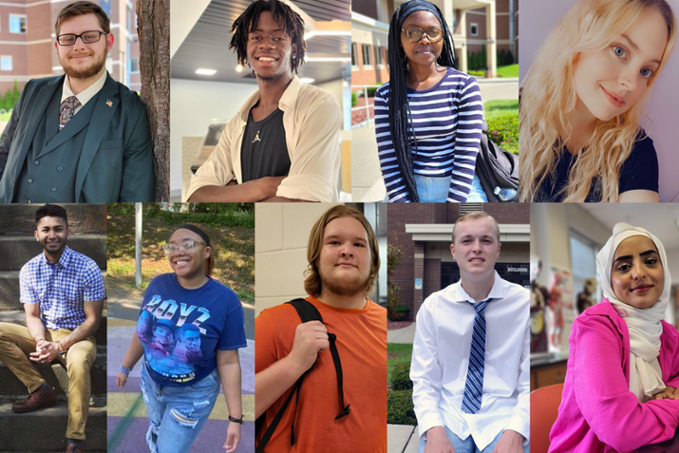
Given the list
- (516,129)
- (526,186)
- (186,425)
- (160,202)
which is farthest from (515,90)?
(186,425)

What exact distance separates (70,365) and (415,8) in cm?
339

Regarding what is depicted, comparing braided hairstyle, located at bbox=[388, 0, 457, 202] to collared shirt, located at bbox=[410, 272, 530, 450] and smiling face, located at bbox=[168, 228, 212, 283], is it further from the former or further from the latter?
smiling face, located at bbox=[168, 228, 212, 283]

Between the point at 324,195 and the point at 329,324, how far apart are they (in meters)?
0.86

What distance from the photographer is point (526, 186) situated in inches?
150

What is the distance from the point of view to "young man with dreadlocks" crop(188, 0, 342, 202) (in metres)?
3.85

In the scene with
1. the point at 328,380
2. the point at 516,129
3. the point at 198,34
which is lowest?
the point at 328,380

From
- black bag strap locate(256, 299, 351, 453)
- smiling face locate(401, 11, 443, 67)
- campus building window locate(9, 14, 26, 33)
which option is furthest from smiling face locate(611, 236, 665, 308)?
campus building window locate(9, 14, 26, 33)

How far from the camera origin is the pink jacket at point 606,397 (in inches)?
134

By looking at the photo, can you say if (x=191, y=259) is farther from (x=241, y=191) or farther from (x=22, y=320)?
(x=22, y=320)

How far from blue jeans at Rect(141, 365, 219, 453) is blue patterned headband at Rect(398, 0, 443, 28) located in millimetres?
2691

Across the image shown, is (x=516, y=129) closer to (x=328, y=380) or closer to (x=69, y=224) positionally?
(x=328, y=380)

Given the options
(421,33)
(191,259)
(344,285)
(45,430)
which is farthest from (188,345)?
(421,33)

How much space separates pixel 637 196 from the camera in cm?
379

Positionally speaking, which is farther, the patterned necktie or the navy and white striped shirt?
the patterned necktie
